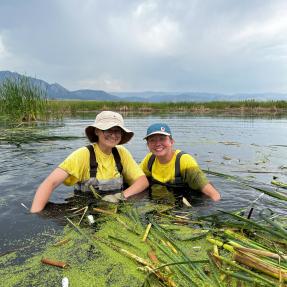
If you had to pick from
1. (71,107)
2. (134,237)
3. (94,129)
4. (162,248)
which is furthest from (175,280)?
(71,107)

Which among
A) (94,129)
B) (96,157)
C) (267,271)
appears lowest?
(267,271)

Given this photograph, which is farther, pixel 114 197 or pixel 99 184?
pixel 99 184

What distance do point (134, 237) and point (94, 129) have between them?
2094mm

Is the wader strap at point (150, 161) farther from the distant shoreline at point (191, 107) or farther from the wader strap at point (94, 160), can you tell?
the distant shoreline at point (191, 107)

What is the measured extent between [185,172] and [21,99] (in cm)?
1597

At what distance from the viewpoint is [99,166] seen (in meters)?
5.34

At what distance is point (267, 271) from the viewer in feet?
8.60

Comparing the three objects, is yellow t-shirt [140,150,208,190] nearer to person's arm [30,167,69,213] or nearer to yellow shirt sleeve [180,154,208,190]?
yellow shirt sleeve [180,154,208,190]

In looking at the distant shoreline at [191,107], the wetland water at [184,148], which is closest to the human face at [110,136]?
the wetland water at [184,148]

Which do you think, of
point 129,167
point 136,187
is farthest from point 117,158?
point 136,187

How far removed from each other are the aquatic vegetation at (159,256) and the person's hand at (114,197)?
0.86m

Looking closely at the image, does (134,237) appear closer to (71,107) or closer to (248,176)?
(248,176)

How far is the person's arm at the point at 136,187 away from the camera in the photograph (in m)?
5.42

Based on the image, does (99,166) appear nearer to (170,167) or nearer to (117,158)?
(117,158)
